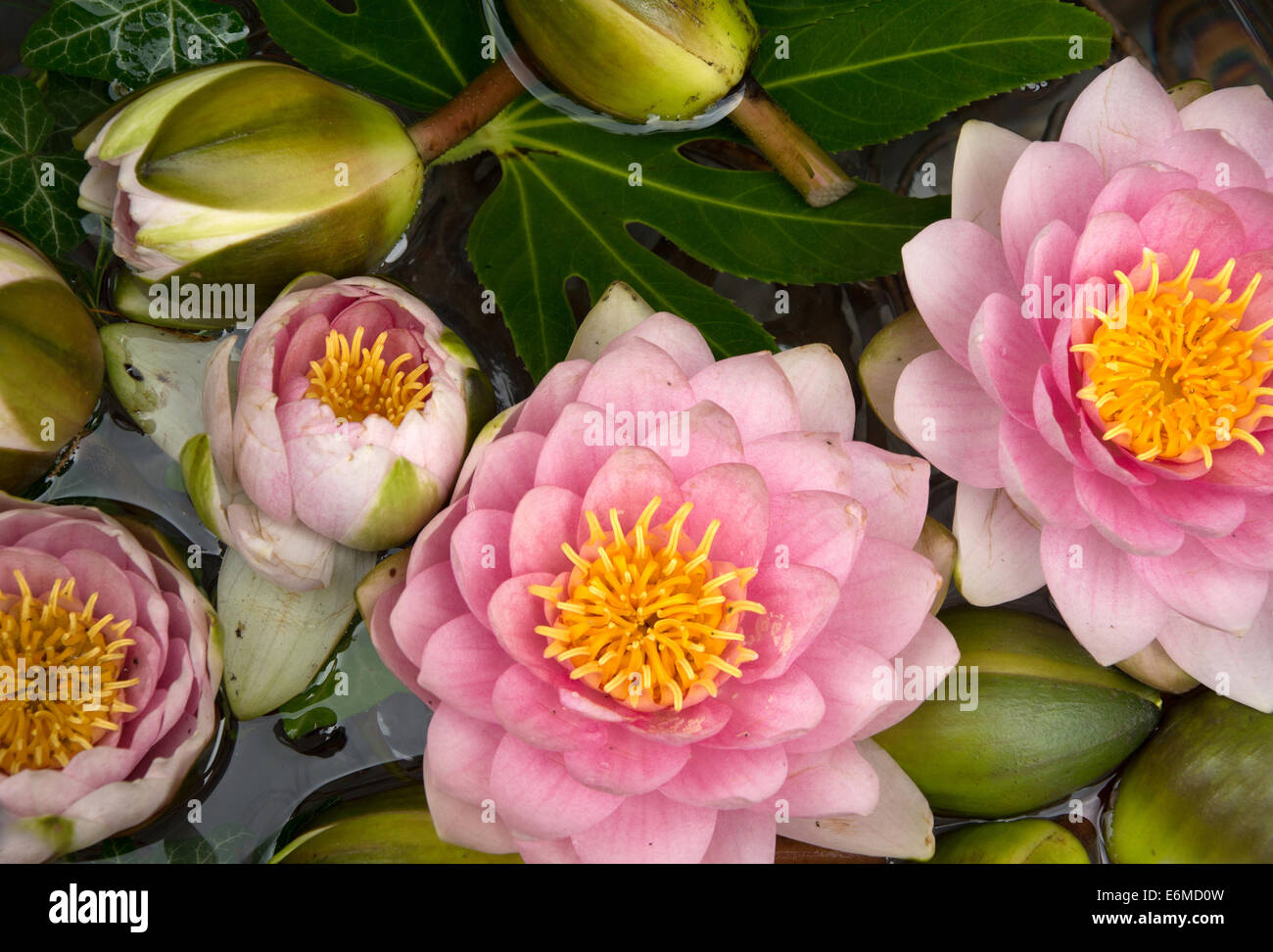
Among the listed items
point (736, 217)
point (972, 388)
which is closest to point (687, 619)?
point (972, 388)

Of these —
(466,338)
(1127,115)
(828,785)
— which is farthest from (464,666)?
(1127,115)

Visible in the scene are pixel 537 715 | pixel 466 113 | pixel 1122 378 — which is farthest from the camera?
pixel 466 113

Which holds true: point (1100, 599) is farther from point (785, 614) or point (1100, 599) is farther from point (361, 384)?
point (361, 384)

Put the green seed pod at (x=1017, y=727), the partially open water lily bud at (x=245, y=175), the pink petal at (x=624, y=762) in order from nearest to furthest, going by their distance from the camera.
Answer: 1. the pink petal at (x=624, y=762)
2. the partially open water lily bud at (x=245, y=175)
3. the green seed pod at (x=1017, y=727)

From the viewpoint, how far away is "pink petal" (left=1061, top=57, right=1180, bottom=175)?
2.81ft

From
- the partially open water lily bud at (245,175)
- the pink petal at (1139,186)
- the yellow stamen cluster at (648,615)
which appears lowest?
the yellow stamen cluster at (648,615)

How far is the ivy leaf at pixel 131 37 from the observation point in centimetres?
95

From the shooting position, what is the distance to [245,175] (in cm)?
82

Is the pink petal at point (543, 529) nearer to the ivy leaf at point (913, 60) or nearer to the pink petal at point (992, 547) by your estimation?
the pink petal at point (992, 547)

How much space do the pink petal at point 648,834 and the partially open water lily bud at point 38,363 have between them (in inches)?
22.9

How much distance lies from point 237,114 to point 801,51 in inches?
21.7

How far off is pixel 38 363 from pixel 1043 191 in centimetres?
87

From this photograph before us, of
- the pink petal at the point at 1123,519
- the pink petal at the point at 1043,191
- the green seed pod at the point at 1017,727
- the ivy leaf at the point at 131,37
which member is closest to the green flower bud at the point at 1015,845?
the green seed pod at the point at 1017,727
